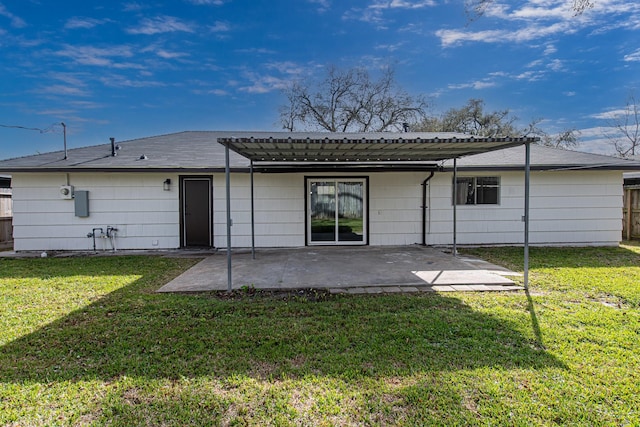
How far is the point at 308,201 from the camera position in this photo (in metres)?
9.27

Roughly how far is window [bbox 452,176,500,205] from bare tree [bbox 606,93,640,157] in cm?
2091

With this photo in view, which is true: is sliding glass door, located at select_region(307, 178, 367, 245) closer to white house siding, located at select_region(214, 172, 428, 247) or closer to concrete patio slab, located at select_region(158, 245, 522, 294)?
white house siding, located at select_region(214, 172, 428, 247)

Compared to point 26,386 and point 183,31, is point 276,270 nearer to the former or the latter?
point 26,386

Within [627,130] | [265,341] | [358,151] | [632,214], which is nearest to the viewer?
[265,341]

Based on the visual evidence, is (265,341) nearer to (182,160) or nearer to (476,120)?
(182,160)

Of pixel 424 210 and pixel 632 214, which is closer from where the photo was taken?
pixel 424 210

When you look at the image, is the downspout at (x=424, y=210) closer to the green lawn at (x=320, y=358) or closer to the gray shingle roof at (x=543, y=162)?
the gray shingle roof at (x=543, y=162)

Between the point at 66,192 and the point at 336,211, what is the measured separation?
7.08m

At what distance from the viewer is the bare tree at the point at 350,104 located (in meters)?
24.7

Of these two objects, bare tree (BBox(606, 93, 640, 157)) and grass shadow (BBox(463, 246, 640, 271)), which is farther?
bare tree (BBox(606, 93, 640, 157))

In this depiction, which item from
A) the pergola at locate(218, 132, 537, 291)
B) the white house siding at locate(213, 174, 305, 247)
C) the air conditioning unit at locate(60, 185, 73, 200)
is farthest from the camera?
the white house siding at locate(213, 174, 305, 247)

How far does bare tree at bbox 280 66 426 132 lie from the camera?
80.9ft

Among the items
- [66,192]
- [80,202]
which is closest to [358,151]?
[80,202]

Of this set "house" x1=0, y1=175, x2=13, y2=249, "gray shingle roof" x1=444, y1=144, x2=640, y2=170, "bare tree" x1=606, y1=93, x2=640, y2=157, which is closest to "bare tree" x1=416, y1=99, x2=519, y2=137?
"bare tree" x1=606, y1=93, x2=640, y2=157
